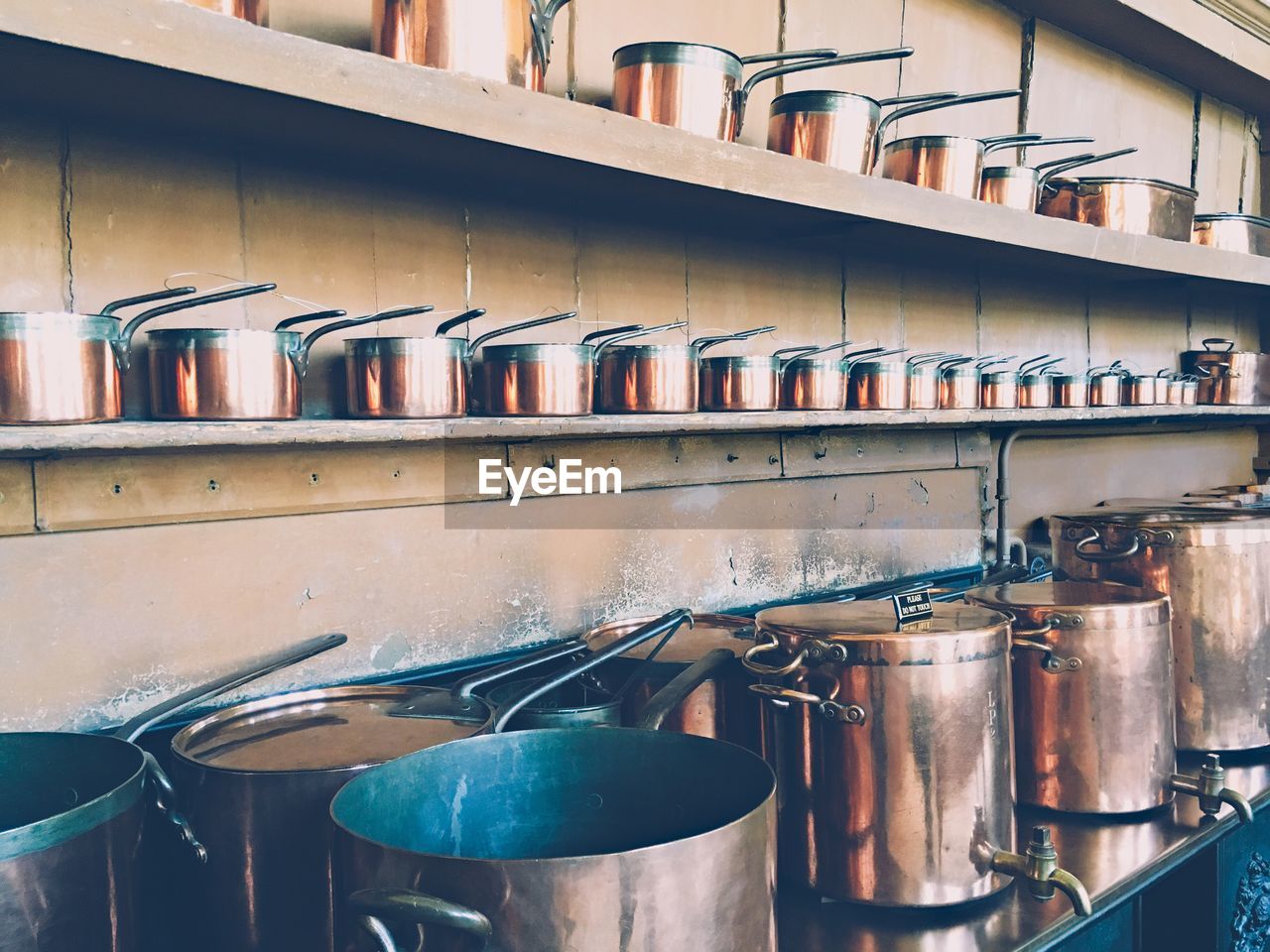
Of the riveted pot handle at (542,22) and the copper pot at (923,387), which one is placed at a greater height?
the riveted pot handle at (542,22)

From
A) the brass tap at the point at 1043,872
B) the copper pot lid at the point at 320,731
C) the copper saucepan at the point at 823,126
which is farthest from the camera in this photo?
the copper saucepan at the point at 823,126

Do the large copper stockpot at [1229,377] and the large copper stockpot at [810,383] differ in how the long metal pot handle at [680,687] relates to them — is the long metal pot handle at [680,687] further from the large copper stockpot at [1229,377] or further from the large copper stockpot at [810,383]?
the large copper stockpot at [1229,377]

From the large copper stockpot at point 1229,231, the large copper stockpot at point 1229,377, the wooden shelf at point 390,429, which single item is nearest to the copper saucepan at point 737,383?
the wooden shelf at point 390,429

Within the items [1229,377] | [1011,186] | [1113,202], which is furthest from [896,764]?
[1229,377]

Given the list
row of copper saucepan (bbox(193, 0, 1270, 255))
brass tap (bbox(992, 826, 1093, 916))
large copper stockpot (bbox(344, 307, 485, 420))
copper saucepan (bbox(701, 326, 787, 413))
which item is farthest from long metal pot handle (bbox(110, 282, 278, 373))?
brass tap (bbox(992, 826, 1093, 916))

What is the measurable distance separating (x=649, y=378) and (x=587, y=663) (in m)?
0.45

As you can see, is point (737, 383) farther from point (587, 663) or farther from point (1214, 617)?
point (1214, 617)

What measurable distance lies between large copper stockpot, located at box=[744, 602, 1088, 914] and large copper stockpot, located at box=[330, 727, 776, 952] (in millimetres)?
237

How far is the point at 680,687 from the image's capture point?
127cm

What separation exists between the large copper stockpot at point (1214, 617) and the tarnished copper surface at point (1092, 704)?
285 mm

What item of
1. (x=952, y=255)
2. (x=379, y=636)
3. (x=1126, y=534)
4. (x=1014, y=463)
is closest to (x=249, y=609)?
(x=379, y=636)

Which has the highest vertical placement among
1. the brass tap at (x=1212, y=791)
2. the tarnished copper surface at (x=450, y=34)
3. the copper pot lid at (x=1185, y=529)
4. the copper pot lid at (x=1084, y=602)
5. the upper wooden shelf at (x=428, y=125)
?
the tarnished copper surface at (x=450, y=34)

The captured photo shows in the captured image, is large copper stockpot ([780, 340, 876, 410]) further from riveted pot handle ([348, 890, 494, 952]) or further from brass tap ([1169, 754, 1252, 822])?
riveted pot handle ([348, 890, 494, 952])

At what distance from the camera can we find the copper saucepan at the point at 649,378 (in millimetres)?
1525
